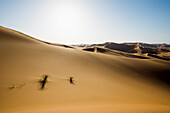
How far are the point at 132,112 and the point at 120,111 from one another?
0.26 meters

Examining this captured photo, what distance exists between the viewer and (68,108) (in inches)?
85.9

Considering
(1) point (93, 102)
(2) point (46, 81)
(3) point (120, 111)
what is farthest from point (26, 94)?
(3) point (120, 111)

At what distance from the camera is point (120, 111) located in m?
2.21

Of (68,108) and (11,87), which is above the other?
(11,87)

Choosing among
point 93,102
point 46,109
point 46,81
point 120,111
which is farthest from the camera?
point 46,81

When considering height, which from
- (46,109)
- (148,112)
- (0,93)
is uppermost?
(0,93)

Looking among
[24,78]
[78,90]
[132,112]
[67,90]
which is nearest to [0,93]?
[24,78]

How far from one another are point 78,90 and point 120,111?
1.38 meters

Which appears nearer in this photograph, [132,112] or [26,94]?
[132,112]

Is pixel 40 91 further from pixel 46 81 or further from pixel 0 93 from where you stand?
pixel 0 93

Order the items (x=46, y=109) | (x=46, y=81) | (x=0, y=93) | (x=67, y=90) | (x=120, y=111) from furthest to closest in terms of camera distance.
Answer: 1. (x=46, y=81)
2. (x=67, y=90)
3. (x=0, y=93)
4. (x=120, y=111)
5. (x=46, y=109)

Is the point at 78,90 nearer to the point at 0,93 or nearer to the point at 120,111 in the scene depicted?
the point at 120,111

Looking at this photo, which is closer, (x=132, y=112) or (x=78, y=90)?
(x=132, y=112)

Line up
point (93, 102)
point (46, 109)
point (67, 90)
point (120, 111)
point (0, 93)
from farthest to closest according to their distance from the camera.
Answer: point (67, 90), point (93, 102), point (0, 93), point (120, 111), point (46, 109)
